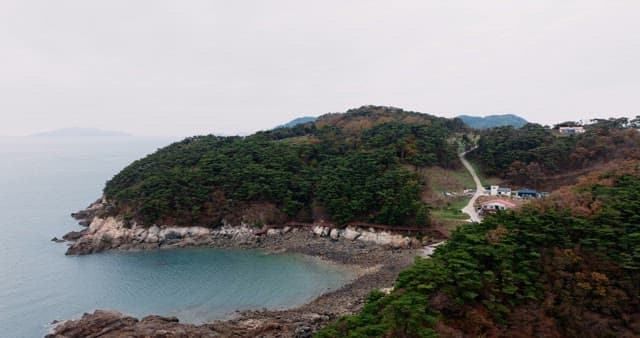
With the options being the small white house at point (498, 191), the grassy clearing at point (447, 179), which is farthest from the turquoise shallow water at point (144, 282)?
the small white house at point (498, 191)

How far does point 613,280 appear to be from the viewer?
51.1 ft

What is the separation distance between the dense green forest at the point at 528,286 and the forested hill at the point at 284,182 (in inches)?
599

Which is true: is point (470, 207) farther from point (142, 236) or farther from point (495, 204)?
point (142, 236)

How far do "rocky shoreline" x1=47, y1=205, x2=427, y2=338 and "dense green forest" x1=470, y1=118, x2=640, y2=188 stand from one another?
1791cm

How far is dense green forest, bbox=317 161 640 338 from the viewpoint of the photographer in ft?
46.7

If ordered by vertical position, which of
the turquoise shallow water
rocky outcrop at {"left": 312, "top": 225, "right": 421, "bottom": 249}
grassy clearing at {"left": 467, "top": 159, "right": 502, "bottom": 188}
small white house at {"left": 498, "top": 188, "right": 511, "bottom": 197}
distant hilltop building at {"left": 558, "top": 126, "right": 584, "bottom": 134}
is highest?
distant hilltop building at {"left": 558, "top": 126, "right": 584, "bottom": 134}

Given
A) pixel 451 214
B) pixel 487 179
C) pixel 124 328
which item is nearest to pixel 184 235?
pixel 124 328

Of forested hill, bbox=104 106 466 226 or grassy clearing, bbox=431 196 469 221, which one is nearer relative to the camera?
grassy clearing, bbox=431 196 469 221

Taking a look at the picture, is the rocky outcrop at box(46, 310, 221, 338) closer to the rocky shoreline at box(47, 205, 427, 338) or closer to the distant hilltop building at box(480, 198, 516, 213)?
the rocky shoreline at box(47, 205, 427, 338)

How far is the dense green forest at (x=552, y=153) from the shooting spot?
125ft

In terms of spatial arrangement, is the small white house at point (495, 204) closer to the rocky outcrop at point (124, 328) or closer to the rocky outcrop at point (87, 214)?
the rocky outcrop at point (124, 328)

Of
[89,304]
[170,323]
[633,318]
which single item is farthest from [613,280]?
[89,304]

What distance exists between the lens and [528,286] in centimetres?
1575

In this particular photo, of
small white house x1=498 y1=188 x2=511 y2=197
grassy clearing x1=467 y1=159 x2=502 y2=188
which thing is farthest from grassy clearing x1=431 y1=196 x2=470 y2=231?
grassy clearing x1=467 y1=159 x2=502 y2=188
